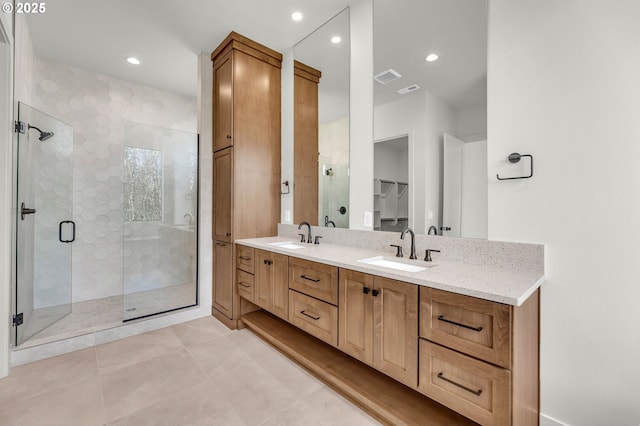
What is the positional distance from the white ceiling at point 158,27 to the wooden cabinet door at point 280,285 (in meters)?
2.13

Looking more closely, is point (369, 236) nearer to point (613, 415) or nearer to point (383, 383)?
point (383, 383)

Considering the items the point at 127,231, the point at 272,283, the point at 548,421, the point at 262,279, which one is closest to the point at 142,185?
the point at 127,231

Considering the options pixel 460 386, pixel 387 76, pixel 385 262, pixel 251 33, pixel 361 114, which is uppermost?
pixel 251 33

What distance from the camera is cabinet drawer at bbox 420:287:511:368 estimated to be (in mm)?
1104

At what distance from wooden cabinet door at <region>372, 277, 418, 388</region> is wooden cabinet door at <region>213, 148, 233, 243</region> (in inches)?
70.4

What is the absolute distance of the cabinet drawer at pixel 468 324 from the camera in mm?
1104

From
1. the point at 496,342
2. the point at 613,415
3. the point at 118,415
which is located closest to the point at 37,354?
the point at 118,415

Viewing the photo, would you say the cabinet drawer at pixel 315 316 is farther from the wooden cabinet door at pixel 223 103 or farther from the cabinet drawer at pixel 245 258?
the wooden cabinet door at pixel 223 103

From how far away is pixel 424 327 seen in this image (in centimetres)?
133

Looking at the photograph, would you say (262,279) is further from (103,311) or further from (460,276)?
(103,311)

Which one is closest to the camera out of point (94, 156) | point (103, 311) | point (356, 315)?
point (356, 315)

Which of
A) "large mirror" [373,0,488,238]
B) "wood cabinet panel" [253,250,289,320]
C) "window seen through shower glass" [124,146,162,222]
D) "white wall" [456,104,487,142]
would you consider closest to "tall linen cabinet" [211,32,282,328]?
"wood cabinet panel" [253,250,289,320]

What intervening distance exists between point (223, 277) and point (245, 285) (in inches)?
16.6

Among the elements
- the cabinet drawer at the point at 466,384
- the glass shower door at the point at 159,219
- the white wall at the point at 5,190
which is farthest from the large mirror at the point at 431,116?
the white wall at the point at 5,190
